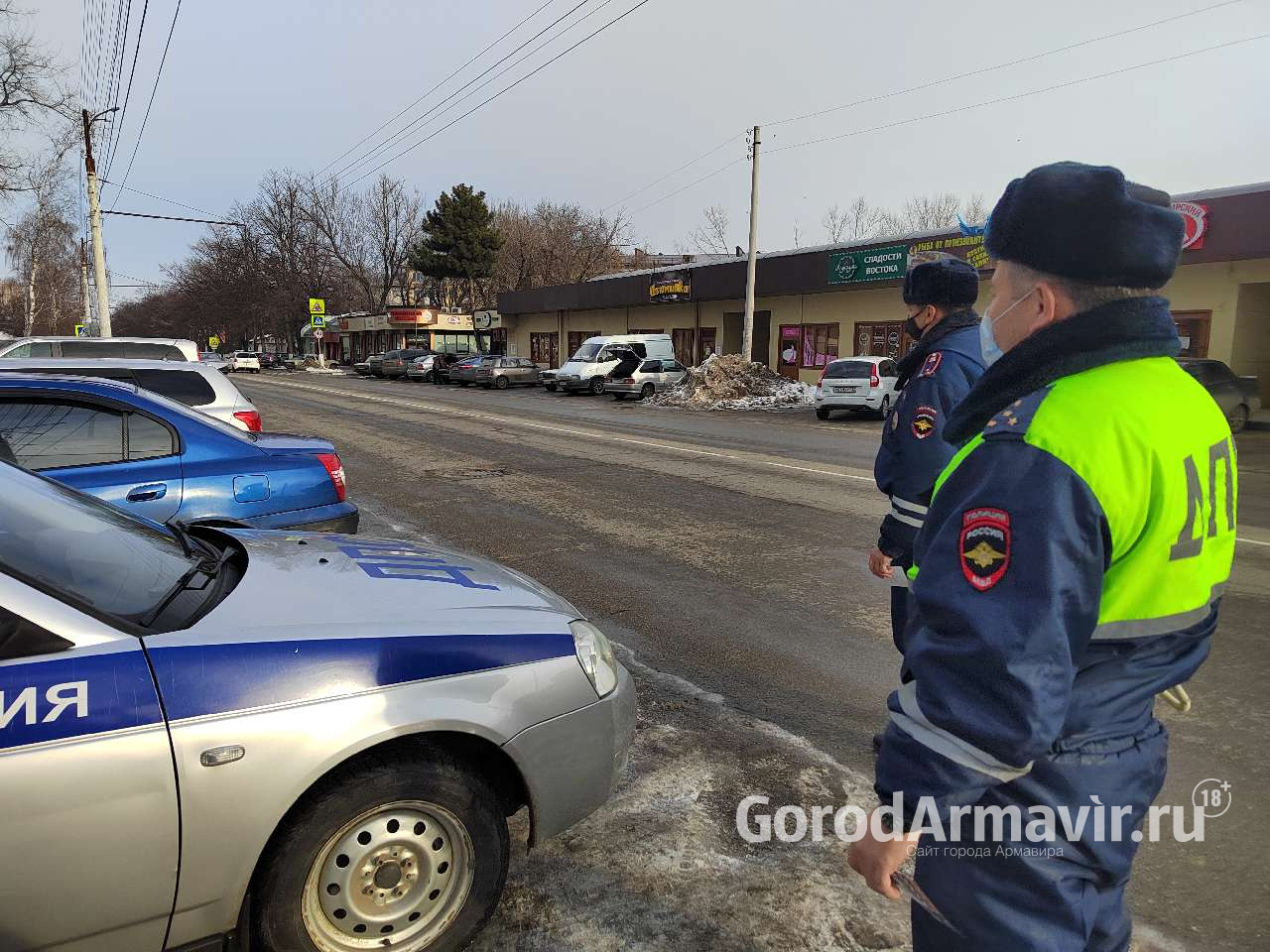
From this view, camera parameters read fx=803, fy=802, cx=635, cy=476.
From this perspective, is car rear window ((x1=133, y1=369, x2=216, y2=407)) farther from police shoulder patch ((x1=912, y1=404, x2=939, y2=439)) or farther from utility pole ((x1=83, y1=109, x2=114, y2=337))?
utility pole ((x1=83, y1=109, x2=114, y2=337))

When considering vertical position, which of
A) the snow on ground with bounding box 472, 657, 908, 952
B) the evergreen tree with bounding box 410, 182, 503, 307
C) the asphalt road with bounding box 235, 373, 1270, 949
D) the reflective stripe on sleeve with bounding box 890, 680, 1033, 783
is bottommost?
the snow on ground with bounding box 472, 657, 908, 952

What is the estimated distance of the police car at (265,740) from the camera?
1742 millimetres

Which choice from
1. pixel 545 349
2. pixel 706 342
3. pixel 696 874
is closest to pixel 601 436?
pixel 696 874

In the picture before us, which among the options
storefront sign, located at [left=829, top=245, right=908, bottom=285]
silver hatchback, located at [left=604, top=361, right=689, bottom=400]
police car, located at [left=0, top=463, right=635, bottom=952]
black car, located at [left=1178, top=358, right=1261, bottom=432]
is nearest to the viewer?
police car, located at [left=0, top=463, right=635, bottom=952]

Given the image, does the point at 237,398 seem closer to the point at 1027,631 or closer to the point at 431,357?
the point at 1027,631

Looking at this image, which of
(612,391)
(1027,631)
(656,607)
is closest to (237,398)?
(656,607)

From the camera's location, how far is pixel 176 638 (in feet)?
6.40

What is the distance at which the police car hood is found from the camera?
7.02 feet

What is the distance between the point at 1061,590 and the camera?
3.92 ft

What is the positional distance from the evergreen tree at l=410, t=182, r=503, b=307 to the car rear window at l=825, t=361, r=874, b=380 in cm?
4162

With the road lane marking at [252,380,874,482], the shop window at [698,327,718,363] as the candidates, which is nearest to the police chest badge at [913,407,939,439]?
the road lane marking at [252,380,874,482]

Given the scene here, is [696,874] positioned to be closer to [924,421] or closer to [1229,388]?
[924,421]

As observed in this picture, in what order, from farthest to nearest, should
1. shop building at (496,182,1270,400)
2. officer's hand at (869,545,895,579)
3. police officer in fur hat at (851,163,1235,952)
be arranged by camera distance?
shop building at (496,182,1270,400) < officer's hand at (869,545,895,579) < police officer in fur hat at (851,163,1235,952)

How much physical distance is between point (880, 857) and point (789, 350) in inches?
1226
